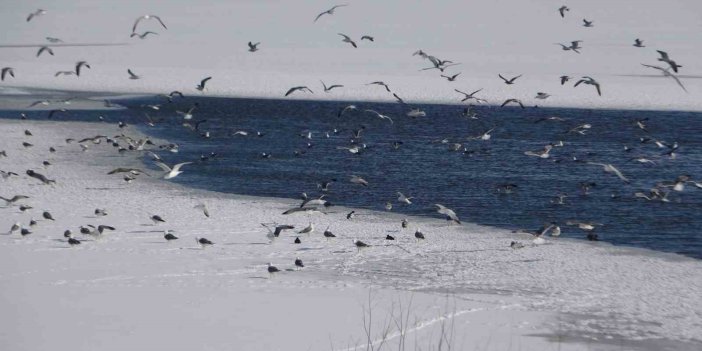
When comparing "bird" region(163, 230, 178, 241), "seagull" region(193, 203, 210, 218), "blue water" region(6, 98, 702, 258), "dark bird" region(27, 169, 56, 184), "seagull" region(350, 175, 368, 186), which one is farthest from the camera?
"seagull" region(350, 175, 368, 186)

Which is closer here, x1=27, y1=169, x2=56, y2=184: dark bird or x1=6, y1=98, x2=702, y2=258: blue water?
x1=6, y1=98, x2=702, y2=258: blue water

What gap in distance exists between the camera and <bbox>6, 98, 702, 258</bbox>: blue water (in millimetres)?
17781

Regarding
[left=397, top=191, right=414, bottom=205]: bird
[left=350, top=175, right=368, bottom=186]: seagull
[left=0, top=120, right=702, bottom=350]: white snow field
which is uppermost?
[left=350, top=175, right=368, bottom=186]: seagull

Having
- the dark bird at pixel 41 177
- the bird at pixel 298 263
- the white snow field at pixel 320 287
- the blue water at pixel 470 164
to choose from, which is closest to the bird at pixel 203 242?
the white snow field at pixel 320 287

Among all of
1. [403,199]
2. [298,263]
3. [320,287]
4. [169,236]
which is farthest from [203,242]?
[403,199]

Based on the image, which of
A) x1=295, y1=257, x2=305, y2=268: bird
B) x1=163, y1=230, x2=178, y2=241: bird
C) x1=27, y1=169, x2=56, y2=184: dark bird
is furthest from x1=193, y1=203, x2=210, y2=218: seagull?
x1=295, y1=257, x2=305, y2=268: bird

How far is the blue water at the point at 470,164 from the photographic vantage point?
17.8m

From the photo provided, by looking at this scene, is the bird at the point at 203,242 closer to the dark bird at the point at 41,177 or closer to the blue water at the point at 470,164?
the blue water at the point at 470,164

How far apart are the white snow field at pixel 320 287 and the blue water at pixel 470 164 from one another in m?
2.33

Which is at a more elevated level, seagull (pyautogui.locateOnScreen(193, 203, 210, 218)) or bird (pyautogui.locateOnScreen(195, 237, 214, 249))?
seagull (pyautogui.locateOnScreen(193, 203, 210, 218))

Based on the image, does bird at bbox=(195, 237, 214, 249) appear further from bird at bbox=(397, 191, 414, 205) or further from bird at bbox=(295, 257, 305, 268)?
bird at bbox=(397, 191, 414, 205)

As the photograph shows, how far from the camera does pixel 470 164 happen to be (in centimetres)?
2548

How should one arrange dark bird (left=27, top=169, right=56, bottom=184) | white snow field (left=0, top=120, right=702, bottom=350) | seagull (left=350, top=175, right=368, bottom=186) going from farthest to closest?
seagull (left=350, top=175, right=368, bottom=186), dark bird (left=27, top=169, right=56, bottom=184), white snow field (left=0, top=120, right=702, bottom=350)

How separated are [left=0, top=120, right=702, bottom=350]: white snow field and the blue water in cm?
233
